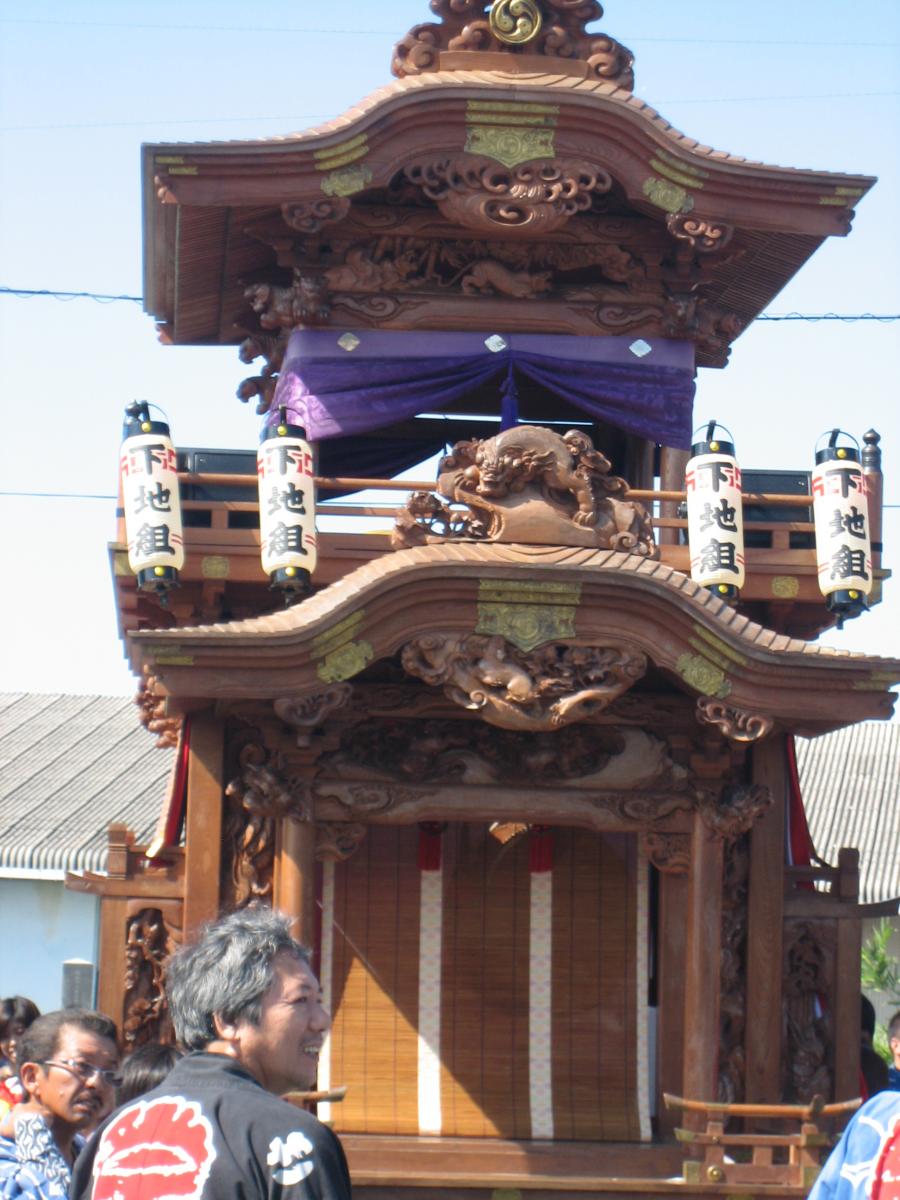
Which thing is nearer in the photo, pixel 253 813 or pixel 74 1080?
pixel 74 1080

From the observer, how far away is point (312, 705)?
10.3 m

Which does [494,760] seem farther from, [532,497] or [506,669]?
[532,497]

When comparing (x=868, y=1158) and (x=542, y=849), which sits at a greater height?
(x=542, y=849)

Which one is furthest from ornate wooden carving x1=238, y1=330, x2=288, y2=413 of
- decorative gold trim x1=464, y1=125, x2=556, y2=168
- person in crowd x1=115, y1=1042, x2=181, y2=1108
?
person in crowd x1=115, y1=1042, x2=181, y2=1108

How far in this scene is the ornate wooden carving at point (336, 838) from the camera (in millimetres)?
10906

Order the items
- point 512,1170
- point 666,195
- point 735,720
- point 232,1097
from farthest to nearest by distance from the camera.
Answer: point 666,195, point 512,1170, point 735,720, point 232,1097

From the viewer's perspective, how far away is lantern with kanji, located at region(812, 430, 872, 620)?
1148cm

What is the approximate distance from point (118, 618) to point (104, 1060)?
6.75 m

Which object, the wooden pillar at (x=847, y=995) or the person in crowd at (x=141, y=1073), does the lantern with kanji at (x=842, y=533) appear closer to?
the wooden pillar at (x=847, y=995)

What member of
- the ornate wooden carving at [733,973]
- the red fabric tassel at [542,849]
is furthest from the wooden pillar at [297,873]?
the ornate wooden carving at [733,973]

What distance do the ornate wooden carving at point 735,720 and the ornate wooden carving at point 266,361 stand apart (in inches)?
170

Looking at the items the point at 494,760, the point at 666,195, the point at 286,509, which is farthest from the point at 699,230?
the point at 494,760

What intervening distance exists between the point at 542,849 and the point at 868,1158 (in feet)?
20.7

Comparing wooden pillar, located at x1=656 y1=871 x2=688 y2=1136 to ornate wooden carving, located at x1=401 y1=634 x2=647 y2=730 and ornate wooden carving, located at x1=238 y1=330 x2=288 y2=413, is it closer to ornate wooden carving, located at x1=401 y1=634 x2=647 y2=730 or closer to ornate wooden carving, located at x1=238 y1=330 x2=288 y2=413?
ornate wooden carving, located at x1=401 y1=634 x2=647 y2=730
